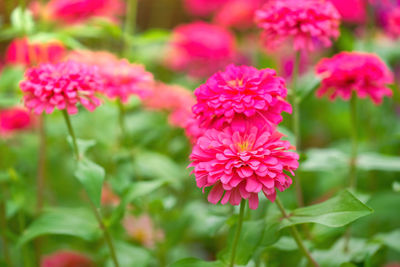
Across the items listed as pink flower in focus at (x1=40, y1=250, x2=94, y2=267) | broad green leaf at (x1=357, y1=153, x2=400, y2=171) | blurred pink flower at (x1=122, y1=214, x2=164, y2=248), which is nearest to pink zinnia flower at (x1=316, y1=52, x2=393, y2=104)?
broad green leaf at (x1=357, y1=153, x2=400, y2=171)

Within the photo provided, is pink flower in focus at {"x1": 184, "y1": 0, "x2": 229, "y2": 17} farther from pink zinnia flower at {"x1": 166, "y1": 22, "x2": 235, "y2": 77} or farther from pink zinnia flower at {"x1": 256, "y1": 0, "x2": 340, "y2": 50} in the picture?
pink zinnia flower at {"x1": 256, "y1": 0, "x2": 340, "y2": 50}

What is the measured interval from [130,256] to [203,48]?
90cm

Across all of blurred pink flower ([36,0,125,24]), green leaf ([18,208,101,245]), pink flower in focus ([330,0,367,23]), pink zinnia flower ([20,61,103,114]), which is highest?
pink flower in focus ([330,0,367,23])

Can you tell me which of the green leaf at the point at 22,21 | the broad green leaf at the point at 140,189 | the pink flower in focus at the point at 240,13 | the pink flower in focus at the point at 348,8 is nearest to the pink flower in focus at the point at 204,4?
the pink flower in focus at the point at 240,13

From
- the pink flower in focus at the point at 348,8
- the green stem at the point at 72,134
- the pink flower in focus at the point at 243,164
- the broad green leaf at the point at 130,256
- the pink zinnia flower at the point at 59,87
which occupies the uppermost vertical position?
the pink flower in focus at the point at 348,8

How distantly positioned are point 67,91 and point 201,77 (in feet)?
3.46

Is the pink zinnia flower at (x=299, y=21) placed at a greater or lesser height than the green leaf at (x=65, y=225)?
greater

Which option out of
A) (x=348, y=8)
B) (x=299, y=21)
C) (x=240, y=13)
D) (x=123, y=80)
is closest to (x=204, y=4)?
(x=240, y=13)

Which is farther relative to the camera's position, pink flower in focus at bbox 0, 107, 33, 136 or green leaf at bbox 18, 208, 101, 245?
pink flower in focus at bbox 0, 107, 33, 136

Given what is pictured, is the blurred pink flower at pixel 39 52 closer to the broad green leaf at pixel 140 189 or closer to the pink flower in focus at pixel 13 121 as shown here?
the pink flower in focus at pixel 13 121

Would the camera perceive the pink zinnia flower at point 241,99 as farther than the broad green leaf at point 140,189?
No

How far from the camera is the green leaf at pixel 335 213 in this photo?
0.62m

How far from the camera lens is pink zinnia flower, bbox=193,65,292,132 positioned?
60 centimetres

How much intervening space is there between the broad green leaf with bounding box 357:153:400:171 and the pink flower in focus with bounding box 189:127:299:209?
16.1 inches
